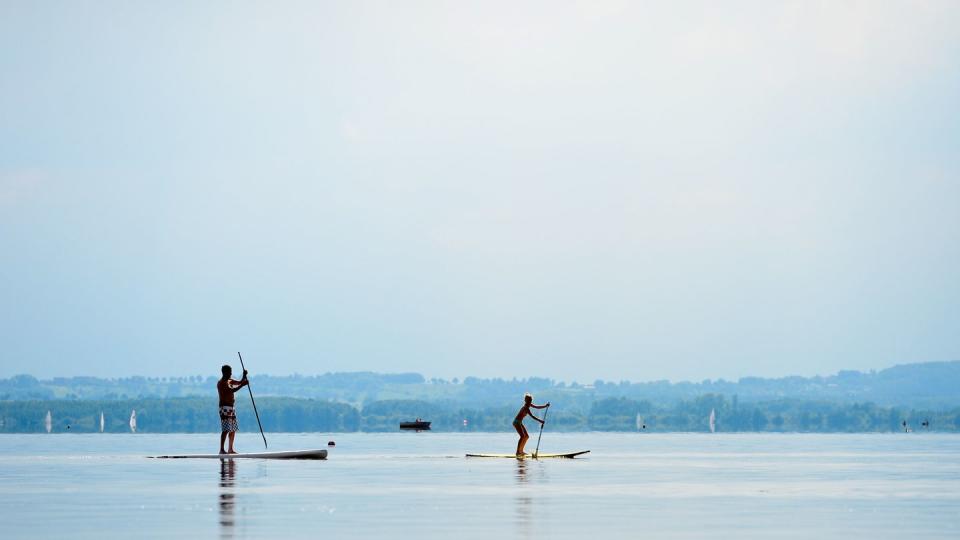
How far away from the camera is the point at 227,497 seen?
2916cm

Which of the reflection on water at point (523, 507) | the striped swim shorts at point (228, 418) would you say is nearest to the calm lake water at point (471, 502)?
the reflection on water at point (523, 507)

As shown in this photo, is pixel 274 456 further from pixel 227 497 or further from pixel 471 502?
pixel 471 502

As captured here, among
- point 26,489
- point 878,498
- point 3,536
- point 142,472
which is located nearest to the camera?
point 3,536

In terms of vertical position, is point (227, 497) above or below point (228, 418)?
below

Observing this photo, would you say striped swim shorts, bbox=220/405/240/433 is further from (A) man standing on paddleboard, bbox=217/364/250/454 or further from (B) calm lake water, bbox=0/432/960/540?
(B) calm lake water, bbox=0/432/960/540

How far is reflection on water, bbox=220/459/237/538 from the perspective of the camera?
2257 centimetres

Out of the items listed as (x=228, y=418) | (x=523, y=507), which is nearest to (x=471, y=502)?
(x=523, y=507)

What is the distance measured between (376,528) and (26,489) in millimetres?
11982

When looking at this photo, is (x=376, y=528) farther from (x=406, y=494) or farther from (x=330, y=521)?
(x=406, y=494)

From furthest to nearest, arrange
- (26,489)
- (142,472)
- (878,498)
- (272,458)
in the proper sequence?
(272,458) → (142,472) → (26,489) → (878,498)

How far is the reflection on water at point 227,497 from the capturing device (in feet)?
74.0

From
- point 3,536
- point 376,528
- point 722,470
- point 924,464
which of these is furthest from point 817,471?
point 3,536

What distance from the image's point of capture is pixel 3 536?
21.5 m

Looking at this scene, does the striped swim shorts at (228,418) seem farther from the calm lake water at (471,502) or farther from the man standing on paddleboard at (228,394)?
the calm lake water at (471,502)
